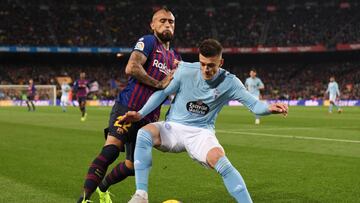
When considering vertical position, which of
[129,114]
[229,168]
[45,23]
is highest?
[45,23]

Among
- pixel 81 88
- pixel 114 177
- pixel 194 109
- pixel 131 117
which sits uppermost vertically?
pixel 194 109

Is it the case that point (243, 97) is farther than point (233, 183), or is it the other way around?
point (243, 97)

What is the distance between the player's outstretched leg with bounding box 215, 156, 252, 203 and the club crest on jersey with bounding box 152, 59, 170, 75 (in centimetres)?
147

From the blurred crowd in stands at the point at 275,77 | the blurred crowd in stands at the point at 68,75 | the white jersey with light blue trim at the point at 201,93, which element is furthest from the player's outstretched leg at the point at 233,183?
the blurred crowd in stands at the point at 68,75

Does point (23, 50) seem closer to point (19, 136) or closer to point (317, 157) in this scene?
point (19, 136)

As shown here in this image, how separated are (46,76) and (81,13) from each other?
350 inches

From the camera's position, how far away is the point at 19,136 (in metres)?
15.2

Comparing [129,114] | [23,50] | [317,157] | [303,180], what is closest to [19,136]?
[317,157]

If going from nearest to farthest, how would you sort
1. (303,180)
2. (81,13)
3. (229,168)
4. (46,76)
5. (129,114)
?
(229,168) < (129,114) < (303,180) < (46,76) < (81,13)

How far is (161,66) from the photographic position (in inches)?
229

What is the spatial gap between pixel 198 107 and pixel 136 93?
2.98ft

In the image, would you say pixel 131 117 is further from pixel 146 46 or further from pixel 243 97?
pixel 243 97

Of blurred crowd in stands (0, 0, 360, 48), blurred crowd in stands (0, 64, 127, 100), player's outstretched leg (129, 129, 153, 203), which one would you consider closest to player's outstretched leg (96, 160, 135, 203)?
player's outstretched leg (129, 129, 153, 203)

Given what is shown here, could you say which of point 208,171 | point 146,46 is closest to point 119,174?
point 146,46
